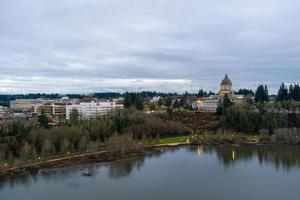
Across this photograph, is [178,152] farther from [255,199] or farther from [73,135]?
[255,199]

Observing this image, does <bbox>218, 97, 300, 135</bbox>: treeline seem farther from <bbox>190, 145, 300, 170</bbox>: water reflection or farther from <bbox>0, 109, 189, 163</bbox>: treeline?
<bbox>0, 109, 189, 163</bbox>: treeline

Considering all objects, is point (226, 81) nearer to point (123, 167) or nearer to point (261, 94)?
point (261, 94)

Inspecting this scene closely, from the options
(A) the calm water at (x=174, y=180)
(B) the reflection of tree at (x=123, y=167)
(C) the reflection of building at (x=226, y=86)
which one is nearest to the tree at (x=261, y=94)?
(C) the reflection of building at (x=226, y=86)

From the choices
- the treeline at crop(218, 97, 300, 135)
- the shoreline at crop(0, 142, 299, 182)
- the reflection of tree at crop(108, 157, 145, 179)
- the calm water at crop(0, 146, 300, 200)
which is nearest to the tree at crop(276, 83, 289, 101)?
the treeline at crop(218, 97, 300, 135)

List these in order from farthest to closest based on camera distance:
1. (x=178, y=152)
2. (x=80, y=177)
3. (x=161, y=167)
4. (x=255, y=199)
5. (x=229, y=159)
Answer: (x=178, y=152) → (x=229, y=159) → (x=161, y=167) → (x=80, y=177) → (x=255, y=199)

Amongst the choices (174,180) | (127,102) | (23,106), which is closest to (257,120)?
(174,180)

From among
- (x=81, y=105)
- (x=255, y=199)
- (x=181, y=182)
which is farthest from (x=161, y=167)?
(x=81, y=105)
